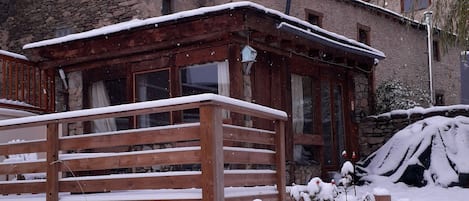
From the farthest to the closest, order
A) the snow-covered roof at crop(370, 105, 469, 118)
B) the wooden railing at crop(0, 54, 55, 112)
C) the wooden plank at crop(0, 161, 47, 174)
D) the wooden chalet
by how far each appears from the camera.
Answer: the snow-covered roof at crop(370, 105, 469, 118), the wooden railing at crop(0, 54, 55, 112), the wooden chalet, the wooden plank at crop(0, 161, 47, 174)

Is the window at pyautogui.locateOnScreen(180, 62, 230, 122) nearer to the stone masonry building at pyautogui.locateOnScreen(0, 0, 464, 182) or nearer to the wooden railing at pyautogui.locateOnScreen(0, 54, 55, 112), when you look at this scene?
the stone masonry building at pyautogui.locateOnScreen(0, 0, 464, 182)

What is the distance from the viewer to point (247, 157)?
523cm

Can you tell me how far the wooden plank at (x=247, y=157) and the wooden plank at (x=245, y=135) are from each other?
11cm

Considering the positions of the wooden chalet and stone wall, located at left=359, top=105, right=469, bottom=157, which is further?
stone wall, located at left=359, top=105, right=469, bottom=157

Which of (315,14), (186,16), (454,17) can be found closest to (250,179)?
(454,17)

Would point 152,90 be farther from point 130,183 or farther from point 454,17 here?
point 454,17

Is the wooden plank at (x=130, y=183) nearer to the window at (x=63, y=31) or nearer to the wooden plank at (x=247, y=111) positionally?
the wooden plank at (x=247, y=111)

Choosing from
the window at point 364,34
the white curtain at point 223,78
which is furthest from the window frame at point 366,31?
the white curtain at point 223,78

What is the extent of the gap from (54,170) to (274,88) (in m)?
4.87

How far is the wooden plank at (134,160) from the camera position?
466 cm

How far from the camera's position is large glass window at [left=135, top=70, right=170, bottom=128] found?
31.0ft

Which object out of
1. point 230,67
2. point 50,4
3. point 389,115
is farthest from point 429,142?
point 50,4

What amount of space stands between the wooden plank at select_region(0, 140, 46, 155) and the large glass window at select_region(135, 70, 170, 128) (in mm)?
3876

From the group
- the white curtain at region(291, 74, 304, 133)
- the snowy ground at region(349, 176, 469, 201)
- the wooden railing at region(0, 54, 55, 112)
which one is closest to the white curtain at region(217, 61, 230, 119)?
the white curtain at region(291, 74, 304, 133)
